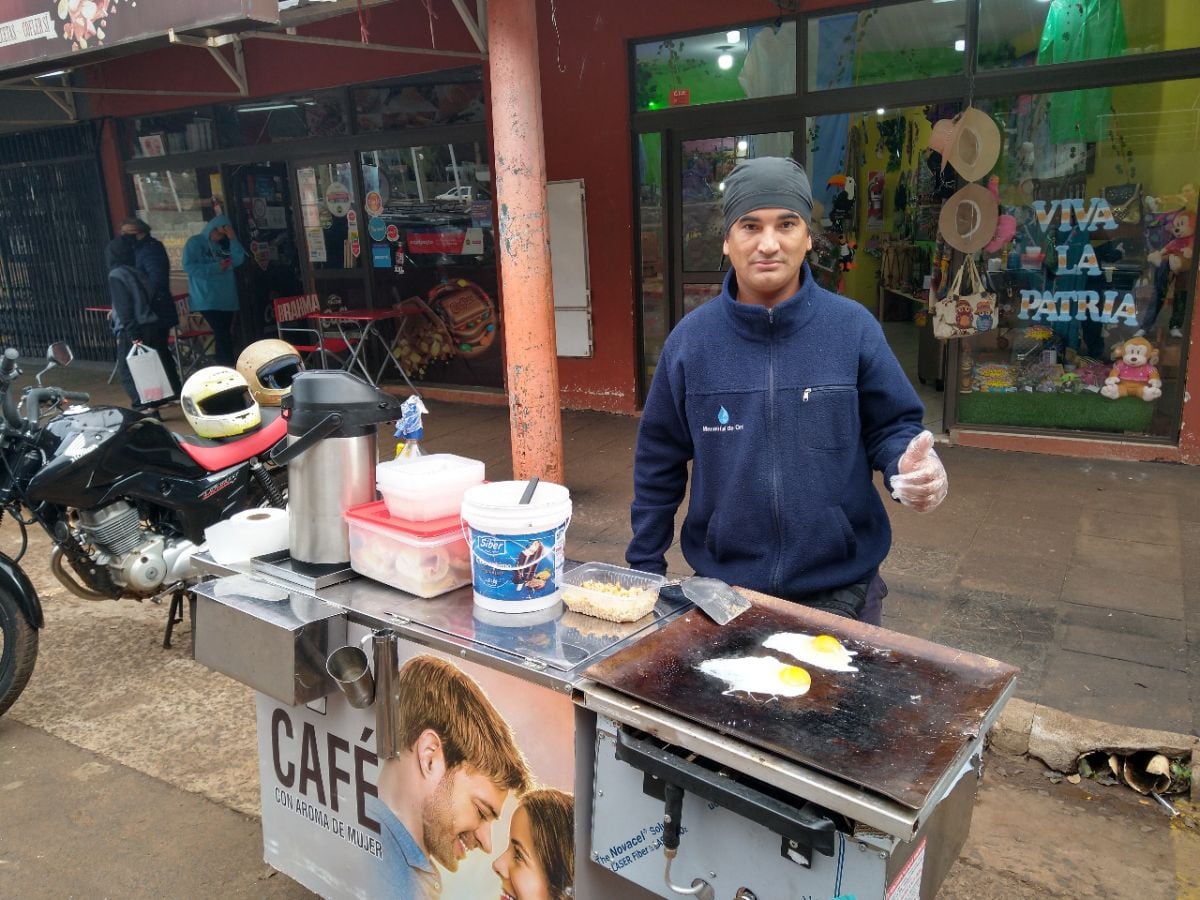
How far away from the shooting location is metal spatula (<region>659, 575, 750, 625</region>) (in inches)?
79.5

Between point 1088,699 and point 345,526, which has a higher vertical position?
point 345,526

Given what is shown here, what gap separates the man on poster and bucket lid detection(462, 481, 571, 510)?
38cm

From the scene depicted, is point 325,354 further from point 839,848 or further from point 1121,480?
point 839,848

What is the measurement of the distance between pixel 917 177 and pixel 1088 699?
6.98 m

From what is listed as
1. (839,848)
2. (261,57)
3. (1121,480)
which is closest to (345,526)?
(839,848)

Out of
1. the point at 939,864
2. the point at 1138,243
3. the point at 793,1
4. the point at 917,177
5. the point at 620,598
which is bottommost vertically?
the point at 939,864

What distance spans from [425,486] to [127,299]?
8.36m

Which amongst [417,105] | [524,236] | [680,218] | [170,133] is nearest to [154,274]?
[170,133]

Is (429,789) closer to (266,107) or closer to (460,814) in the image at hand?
(460,814)

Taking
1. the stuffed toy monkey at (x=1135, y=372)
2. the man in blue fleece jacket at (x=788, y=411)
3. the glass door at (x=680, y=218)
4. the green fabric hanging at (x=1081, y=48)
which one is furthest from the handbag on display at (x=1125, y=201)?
the man in blue fleece jacket at (x=788, y=411)

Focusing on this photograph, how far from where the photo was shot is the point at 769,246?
212 cm

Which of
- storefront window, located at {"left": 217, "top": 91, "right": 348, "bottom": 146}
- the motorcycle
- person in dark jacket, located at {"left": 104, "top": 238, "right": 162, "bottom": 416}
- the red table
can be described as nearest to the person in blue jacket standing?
person in dark jacket, located at {"left": 104, "top": 238, "right": 162, "bottom": 416}

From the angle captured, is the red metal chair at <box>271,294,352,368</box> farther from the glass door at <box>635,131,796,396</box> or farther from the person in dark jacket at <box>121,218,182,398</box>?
the glass door at <box>635,131,796,396</box>

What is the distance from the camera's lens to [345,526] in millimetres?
2439
